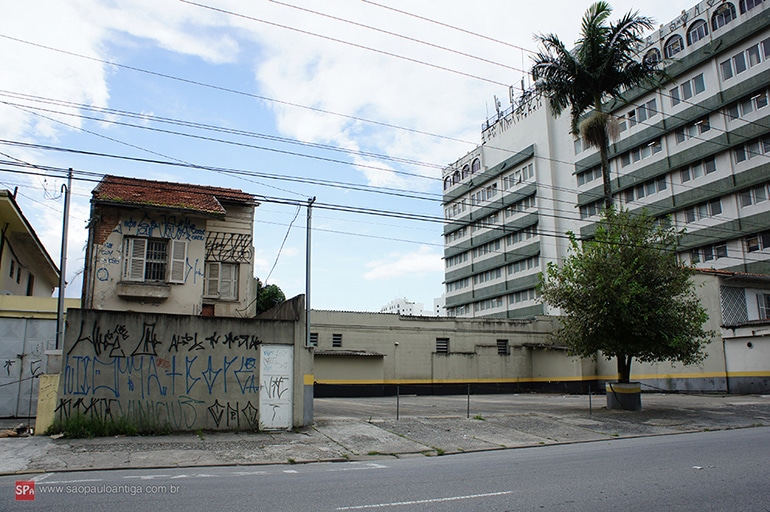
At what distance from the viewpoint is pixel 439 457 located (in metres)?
12.0

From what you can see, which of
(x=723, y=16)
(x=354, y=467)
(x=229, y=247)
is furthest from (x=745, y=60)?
(x=354, y=467)

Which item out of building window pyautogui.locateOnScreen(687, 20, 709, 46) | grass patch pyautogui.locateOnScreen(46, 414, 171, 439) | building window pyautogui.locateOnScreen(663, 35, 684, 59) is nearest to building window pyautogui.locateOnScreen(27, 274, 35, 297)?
grass patch pyautogui.locateOnScreen(46, 414, 171, 439)

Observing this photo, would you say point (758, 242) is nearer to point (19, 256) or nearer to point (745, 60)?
point (745, 60)

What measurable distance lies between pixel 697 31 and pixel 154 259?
4423 centimetres

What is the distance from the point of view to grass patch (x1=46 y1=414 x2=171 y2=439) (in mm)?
12906

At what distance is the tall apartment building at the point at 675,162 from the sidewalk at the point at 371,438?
44.5ft

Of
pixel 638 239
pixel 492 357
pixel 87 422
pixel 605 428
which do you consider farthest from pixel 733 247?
pixel 87 422

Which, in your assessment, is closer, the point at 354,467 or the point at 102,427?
the point at 354,467

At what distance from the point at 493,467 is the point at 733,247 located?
39635 mm

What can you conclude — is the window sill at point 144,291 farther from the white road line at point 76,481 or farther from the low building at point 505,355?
the low building at point 505,355

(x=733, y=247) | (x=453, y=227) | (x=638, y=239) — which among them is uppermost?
(x=453, y=227)

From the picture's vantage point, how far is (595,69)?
26156mm

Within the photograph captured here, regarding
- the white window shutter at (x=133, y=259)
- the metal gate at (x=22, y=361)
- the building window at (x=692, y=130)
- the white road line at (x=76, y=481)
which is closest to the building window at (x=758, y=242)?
the building window at (x=692, y=130)

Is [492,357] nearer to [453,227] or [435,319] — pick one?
[435,319]
